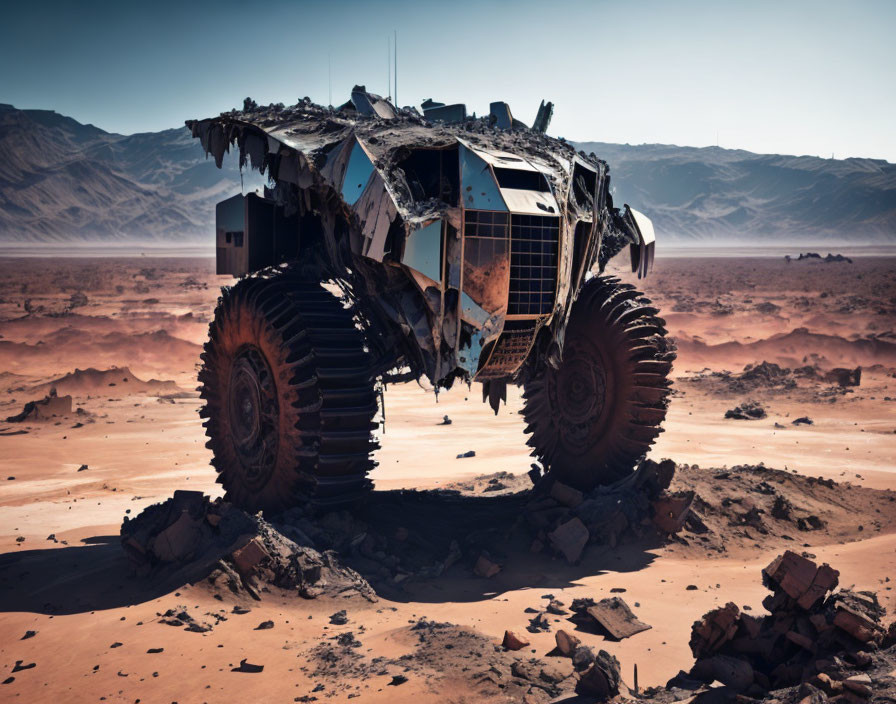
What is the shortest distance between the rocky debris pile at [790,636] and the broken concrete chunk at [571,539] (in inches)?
110

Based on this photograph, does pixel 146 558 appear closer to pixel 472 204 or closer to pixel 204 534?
pixel 204 534

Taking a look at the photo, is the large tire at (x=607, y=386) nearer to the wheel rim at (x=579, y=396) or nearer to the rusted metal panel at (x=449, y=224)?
the wheel rim at (x=579, y=396)

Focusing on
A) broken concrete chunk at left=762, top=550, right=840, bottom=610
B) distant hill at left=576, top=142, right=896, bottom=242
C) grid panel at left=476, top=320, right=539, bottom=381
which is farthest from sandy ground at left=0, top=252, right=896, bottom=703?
distant hill at left=576, top=142, right=896, bottom=242

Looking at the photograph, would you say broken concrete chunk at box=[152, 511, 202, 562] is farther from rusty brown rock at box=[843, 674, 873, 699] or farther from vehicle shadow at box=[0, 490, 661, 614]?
rusty brown rock at box=[843, 674, 873, 699]

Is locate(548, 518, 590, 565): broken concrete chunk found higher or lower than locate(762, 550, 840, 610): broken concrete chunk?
lower

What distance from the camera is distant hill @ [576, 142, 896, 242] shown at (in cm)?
15962

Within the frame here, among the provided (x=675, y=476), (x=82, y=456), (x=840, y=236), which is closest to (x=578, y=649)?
(x=675, y=476)

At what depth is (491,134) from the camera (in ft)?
29.4

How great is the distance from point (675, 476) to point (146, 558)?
5.94 meters

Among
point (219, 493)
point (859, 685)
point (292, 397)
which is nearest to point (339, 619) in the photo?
point (292, 397)

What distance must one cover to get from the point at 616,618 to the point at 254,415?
4.30 metres

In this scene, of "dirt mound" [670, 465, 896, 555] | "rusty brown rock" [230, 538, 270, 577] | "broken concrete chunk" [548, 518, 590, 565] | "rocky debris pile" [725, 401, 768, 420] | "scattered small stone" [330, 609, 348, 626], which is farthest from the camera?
"rocky debris pile" [725, 401, 768, 420]

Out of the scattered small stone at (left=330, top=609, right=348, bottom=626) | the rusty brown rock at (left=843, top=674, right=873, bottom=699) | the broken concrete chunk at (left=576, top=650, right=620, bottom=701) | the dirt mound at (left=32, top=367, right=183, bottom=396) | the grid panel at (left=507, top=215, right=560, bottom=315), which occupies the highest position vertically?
the grid panel at (left=507, top=215, right=560, bottom=315)

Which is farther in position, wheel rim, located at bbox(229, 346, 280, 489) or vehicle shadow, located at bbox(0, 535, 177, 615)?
wheel rim, located at bbox(229, 346, 280, 489)
